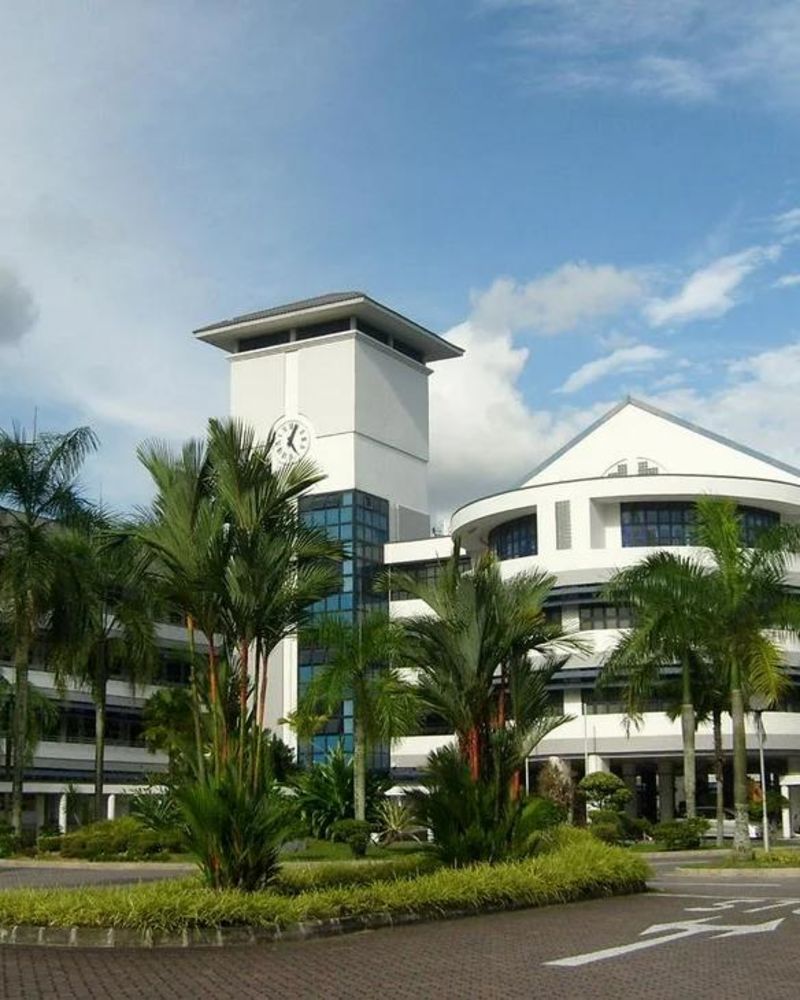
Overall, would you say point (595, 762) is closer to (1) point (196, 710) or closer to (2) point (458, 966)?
(1) point (196, 710)

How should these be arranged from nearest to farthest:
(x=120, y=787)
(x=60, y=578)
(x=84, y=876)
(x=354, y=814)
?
1. (x=84, y=876)
2. (x=60, y=578)
3. (x=354, y=814)
4. (x=120, y=787)

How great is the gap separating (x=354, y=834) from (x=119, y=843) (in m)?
6.61

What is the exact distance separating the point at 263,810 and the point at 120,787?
49.1 meters

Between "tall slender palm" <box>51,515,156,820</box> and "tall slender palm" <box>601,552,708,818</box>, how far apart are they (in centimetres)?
1268

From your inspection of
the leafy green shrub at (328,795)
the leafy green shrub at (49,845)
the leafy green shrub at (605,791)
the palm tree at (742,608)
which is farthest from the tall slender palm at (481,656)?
the leafy green shrub at (605,791)

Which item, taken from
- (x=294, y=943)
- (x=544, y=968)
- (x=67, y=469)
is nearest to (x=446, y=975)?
(x=544, y=968)

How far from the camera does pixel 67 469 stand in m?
35.7

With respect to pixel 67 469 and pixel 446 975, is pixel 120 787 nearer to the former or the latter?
pixel 67 469

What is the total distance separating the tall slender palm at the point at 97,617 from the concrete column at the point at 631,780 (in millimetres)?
30630

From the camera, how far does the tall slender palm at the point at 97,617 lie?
35312 millimetres

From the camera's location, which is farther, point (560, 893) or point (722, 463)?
point (722, 463)

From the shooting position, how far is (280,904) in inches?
539

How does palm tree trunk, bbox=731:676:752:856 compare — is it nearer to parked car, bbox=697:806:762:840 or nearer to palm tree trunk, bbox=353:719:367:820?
palm tree trunk, bbox=353:719:367:820

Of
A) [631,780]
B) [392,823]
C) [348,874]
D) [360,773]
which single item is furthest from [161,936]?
[631,780]
